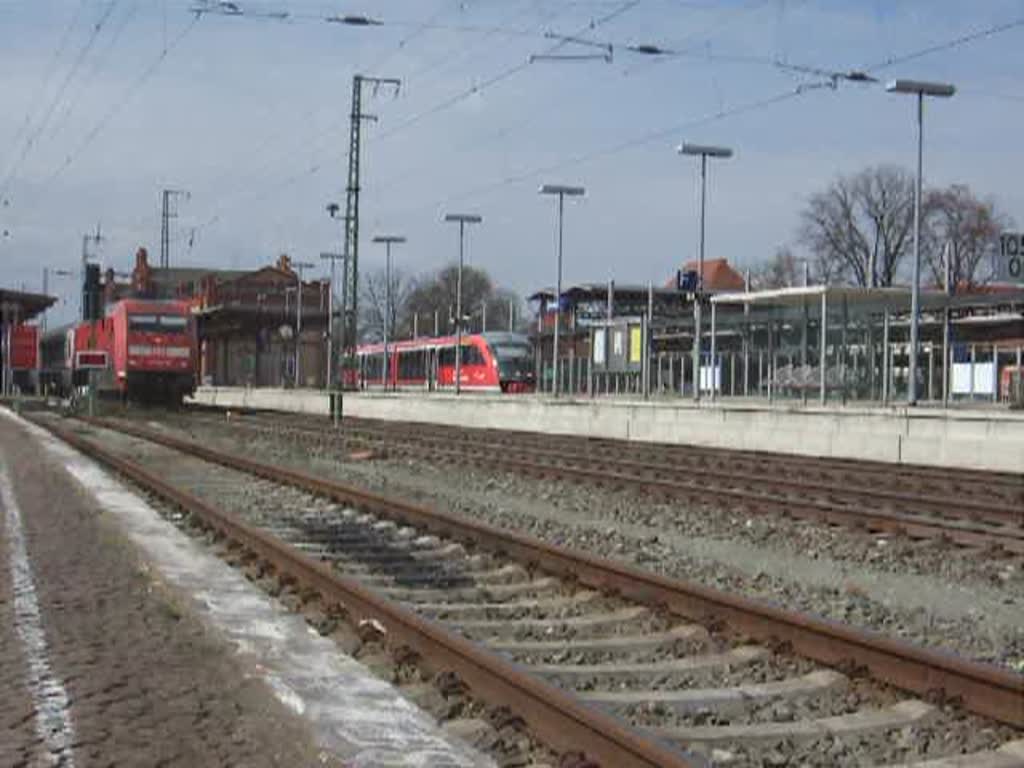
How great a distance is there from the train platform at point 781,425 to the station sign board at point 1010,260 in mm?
2701

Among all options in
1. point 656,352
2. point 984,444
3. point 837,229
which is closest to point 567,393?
point 656,352

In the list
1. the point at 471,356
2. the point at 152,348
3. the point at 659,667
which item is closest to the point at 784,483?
the point at 659,667

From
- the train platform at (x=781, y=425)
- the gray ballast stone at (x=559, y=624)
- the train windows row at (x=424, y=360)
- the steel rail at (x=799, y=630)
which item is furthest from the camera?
the train windows row at (x=424, y=360)

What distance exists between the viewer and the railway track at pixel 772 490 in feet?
41.9

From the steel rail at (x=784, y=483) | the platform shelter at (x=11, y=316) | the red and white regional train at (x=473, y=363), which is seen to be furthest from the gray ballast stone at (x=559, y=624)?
the platform shelter at (x=11, y=316)

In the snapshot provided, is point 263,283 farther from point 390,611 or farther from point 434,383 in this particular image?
point 390,611

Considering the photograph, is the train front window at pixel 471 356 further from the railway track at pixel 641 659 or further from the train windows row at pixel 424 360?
the railway track at pixel 641 659

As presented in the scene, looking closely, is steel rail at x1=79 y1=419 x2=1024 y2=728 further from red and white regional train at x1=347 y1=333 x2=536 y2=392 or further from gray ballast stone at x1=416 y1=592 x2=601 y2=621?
red and white regional train at x1=347 y1=333 x2=536 y2=392

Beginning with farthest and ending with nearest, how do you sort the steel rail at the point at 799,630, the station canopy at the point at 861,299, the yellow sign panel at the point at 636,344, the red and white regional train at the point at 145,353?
the red and white regional train at the point at 145,353 < the yellow sign panel at the point at 636,344 < the station canopy at the point at 861,299 < the steel rail at the point at 799,630

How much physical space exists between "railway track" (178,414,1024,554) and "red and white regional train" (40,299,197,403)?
17923 mm

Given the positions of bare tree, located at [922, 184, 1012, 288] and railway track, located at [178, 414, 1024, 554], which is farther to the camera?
bare tree, located at [922, 184, 1012, 288]

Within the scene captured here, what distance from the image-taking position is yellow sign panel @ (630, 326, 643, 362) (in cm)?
3394

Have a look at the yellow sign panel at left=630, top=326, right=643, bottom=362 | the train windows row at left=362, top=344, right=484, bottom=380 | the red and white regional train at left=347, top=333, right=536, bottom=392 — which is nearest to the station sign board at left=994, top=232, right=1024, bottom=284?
the yellow sign panel at left=630, top=326, right=643, bottom=362

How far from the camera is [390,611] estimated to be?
7.85 m
